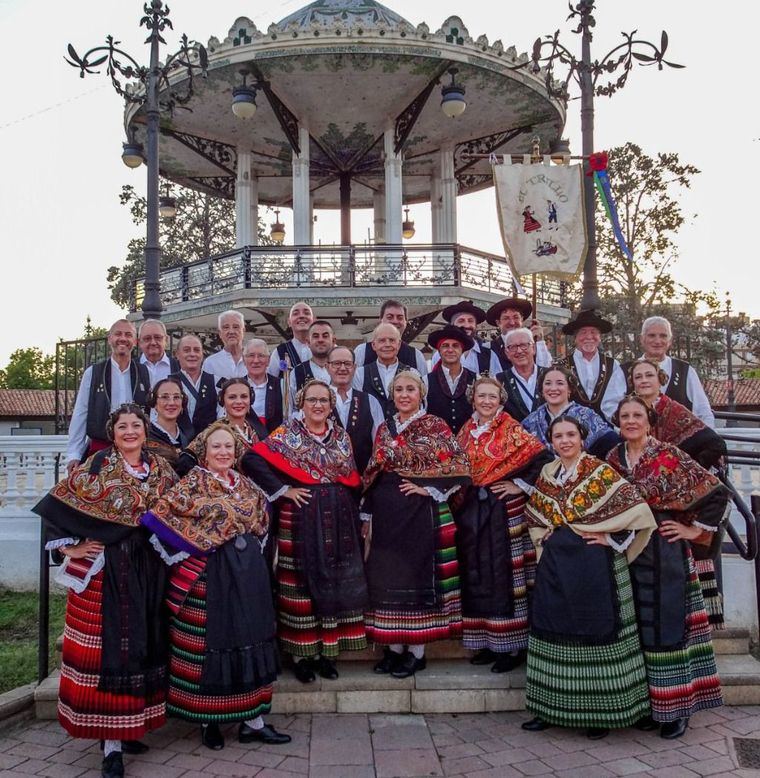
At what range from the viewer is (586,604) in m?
3.55

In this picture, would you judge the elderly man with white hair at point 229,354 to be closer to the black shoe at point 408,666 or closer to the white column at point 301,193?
the black shoe at point 408,666

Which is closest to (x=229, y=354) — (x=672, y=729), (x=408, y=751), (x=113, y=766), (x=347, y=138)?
(x=113, y=766)

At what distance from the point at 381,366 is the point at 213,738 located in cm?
278

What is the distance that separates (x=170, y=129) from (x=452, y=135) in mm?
6313

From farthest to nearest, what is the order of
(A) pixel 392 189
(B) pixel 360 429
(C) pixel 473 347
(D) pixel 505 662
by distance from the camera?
(A) pixel 392 189
(C) pixel 473 347
(B) pixel 360 429
(D) pixel 505 662

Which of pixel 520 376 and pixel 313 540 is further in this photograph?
pixel 520 376

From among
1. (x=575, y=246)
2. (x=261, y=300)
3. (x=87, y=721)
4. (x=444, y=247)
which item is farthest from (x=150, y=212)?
(x=87, y=721)

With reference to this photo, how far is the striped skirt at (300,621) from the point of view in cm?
393

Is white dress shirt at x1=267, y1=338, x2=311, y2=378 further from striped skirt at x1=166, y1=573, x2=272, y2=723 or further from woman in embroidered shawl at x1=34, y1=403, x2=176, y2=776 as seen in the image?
striped skirt at x1=166, y1=573, x2=272, y2=723

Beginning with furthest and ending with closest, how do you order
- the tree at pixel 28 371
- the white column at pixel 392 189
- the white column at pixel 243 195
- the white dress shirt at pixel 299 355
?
1. the tree at pixel 28 371
2. the white column at pixel 243 195
3. the white column at pixel 392 189
4. the white dress shirt at pixel 299 355

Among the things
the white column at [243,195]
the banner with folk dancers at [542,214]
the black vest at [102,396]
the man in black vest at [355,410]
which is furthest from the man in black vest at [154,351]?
the white column at [243,195]

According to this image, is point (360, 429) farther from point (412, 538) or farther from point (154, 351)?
point (154, 351)

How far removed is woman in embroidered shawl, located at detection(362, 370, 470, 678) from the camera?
13.2ft

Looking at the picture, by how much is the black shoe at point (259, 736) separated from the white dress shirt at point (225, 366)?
2711 mm
